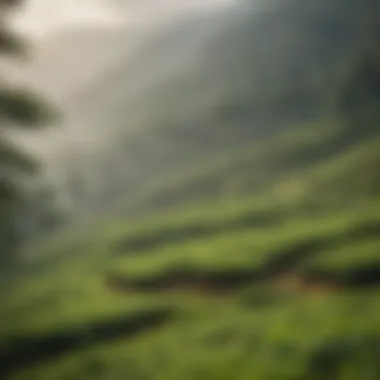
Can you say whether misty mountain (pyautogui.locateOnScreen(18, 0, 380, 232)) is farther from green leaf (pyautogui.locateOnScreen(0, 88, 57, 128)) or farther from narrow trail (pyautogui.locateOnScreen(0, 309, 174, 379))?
narrow trail (pyautogui.locateOnScreen(0, 309, 174, 379))

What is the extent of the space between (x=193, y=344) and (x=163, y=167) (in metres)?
0.55

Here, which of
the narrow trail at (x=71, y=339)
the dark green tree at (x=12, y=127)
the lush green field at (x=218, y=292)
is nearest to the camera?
the lush green field at (x=218, y=292)

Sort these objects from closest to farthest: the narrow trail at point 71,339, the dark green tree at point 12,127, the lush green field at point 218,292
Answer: the lush green field at point 218,292 < the narrow trail at point 71,339 < the dark green tree at point 12,127

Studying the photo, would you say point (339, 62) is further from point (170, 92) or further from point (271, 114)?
point (170, 92)

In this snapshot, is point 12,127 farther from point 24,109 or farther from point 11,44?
point 11,44

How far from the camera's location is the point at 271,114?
2033mm

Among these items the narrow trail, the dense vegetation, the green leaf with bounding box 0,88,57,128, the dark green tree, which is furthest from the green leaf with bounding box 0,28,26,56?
the narrow trail

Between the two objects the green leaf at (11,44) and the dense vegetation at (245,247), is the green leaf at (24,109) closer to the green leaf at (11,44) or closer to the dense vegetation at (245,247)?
the green leaf at (11,44)

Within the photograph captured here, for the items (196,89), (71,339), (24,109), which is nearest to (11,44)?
(24,109)

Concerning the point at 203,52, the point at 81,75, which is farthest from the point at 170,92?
the point at 81,75

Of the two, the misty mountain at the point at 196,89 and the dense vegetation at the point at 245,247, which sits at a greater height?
the misty mountain at the point at 196,89

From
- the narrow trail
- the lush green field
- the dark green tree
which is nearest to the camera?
the lush green field

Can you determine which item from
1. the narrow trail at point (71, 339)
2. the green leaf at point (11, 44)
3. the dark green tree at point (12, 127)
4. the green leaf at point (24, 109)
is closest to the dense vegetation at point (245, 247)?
the narrow trail at point (71, 339)

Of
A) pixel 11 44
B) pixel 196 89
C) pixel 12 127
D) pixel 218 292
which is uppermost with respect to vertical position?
pixel 11 44
